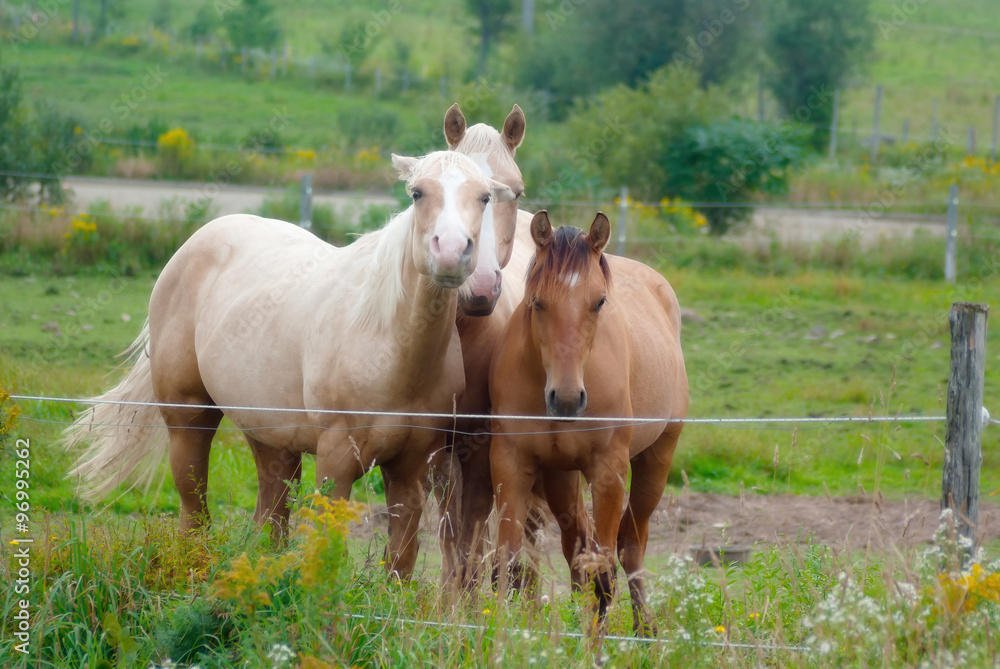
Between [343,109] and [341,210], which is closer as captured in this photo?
[341,210]

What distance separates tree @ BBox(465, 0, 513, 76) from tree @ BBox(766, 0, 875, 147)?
10624 millimetres

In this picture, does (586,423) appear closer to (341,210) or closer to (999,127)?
(341,210)

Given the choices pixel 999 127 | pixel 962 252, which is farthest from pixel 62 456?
pixel 999 127

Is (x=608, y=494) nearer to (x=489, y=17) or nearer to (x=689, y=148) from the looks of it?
(x=689, y=148)

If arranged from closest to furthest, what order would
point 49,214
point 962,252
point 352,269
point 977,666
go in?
point 977,666 → point 352,269 → point 49,214 → point 962,252

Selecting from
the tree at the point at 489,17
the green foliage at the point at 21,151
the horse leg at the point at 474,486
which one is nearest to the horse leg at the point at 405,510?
the horse leg at the point at 474,486

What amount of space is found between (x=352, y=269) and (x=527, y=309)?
88 cm

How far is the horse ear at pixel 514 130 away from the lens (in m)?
4.16

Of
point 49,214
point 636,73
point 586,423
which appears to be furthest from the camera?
point 636,73

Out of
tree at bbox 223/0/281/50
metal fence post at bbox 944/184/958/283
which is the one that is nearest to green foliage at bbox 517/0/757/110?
tree at bbox 223/0/281/50

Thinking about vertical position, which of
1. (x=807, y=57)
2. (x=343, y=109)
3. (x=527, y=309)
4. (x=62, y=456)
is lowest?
(x=62, y=456)

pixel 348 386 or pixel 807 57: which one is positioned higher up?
pixel 807 57

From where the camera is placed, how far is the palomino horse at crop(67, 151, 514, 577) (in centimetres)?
344

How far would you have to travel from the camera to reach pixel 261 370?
4.11 m
